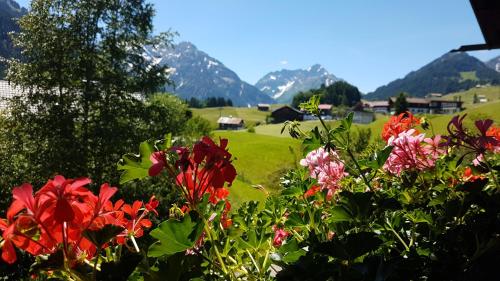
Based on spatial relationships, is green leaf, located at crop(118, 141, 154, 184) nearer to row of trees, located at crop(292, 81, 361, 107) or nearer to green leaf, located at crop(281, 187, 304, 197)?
green leaf, located at crop(281, 187, 304, 197)

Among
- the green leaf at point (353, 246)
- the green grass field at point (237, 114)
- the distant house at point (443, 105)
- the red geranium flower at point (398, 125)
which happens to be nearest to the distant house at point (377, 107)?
the distant house at point (443, 105)

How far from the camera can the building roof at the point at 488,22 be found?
2164mm

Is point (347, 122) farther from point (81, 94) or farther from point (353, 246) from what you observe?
point (81, 94)

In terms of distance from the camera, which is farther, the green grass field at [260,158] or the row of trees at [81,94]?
the green grass field at [260,158]

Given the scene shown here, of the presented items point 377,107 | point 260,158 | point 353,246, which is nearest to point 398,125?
point 353,246

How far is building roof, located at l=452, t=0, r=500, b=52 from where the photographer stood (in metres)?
2.16

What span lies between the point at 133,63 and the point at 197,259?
53.7 feet

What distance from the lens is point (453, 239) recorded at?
3.13 ft

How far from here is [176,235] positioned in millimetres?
812

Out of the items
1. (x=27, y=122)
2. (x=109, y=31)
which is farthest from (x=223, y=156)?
(x=109, y=31)

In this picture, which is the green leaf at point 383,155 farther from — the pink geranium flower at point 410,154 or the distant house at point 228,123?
the distant house at point 228,123

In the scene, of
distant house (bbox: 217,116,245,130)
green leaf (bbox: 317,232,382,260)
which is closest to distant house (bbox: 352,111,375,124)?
distant house (bbox: 217,116,245,130)

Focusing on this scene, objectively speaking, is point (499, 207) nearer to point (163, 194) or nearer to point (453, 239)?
point (453, 239)

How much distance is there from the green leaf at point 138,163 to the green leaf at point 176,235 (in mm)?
256
